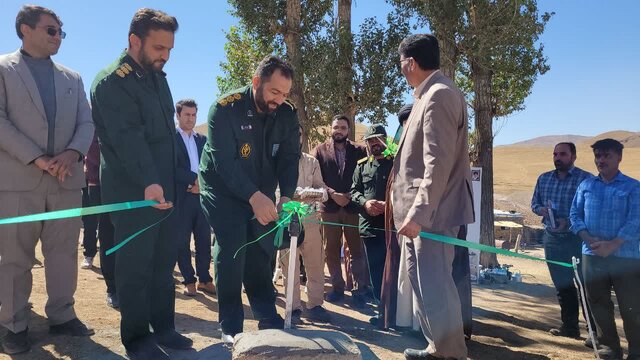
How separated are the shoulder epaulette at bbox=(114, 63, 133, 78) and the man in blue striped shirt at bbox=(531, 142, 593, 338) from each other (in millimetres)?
4341

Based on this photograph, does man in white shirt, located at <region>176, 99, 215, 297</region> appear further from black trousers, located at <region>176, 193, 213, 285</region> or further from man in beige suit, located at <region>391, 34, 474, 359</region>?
man in beige suit, located at <region>391, 34, 474, 359</region>

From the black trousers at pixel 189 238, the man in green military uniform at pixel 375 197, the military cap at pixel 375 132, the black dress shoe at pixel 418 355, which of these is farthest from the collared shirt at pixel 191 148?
the black dress shoe at pixel 418 355

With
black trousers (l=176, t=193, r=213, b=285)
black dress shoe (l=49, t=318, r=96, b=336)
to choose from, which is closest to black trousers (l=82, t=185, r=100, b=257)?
black trousers (l=176, t=193, r=213, b=285)

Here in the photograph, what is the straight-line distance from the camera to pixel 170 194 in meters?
3.42

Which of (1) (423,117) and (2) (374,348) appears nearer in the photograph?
(1) (423,117)

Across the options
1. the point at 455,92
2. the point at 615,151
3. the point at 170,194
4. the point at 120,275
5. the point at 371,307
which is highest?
the point at 455,92

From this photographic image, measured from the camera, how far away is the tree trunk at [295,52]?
1177 centimetres

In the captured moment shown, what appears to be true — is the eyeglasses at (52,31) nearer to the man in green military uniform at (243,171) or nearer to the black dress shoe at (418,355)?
the man in green military uniform at (243,171)

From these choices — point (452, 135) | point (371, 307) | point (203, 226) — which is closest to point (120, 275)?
point (452, 135)

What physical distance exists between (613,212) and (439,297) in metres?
2.07

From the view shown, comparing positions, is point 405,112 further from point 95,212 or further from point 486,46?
point 486,46

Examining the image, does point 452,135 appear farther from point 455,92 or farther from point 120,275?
point 120,275

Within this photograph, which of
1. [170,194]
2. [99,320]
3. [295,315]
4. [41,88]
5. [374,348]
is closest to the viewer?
[170,194]

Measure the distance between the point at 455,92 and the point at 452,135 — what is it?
30 centimetres
